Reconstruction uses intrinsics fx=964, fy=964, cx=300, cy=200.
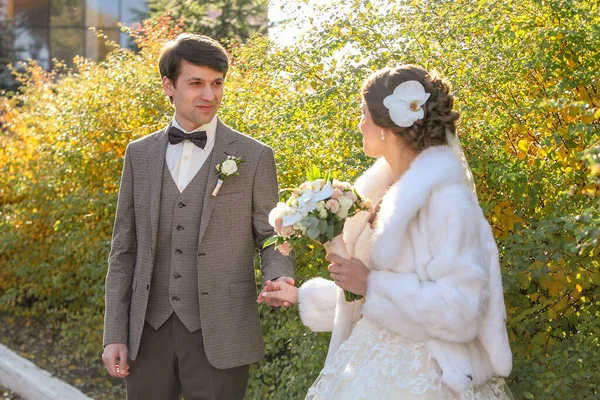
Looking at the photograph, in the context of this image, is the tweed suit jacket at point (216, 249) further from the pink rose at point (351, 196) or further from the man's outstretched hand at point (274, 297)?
the pink rose at point (351, 196)

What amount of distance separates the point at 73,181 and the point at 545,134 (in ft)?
17.7

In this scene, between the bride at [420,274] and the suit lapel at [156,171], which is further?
the suit lapel at [156,171]

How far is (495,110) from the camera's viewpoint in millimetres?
4660

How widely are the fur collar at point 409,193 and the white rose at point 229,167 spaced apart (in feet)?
2.60

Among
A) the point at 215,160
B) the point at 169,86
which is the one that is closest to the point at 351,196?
the point at 215,160

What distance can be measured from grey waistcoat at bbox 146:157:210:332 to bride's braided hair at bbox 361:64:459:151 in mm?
951

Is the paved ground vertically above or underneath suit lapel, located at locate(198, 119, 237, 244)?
underneath

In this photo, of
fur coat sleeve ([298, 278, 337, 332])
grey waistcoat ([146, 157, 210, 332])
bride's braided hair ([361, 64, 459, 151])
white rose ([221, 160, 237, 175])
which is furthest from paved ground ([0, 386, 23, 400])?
bride's braided hair ([361, 64, 459, 151])

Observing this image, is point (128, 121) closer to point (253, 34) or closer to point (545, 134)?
point (253, 34)

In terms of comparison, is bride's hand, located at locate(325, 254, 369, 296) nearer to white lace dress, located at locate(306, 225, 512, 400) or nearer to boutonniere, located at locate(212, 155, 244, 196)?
white lace dress, located at locate(306, 225, 512, 400)

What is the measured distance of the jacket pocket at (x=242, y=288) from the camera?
12.9ft

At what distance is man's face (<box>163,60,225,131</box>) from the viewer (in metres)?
3.90

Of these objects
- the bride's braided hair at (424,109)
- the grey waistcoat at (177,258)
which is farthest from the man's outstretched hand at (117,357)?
the bride's braided hair at (424,109)

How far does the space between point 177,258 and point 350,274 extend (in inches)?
36.8
